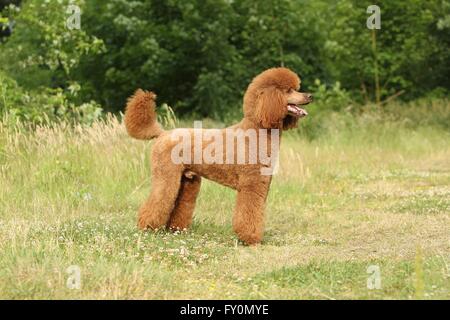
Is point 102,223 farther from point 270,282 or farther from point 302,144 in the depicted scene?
point 302,144

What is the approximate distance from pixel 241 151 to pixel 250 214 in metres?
0.62

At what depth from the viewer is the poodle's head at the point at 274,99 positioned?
24.0ft

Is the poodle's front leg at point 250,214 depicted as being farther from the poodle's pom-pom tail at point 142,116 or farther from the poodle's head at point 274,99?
the poodle's pom-pom tail at point 142,116

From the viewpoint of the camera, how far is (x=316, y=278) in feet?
19.8

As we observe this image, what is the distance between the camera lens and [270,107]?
7281 mm

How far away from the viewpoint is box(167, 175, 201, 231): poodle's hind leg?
26.4ft

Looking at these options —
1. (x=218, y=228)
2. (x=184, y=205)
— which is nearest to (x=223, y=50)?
(x=218, y=228)

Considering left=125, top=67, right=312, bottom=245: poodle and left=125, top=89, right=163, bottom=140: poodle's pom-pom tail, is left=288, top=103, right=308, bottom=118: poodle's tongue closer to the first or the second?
left=125, top=67, right=312, bottom=245: poodle

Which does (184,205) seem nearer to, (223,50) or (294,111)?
(294,111)

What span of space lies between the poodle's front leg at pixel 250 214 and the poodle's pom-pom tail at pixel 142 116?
3.90 feet

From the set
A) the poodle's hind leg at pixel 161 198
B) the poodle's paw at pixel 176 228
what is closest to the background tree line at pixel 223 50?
the poodle's paw at pixel 176 228
